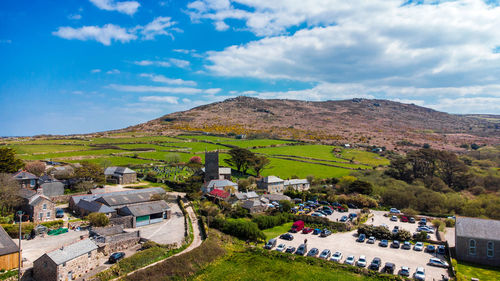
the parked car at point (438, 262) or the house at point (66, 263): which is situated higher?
the house at point (66, 263)

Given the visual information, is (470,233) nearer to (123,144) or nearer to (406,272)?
(406,272)

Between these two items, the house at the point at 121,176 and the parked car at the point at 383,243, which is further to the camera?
the house at the point at 121,176

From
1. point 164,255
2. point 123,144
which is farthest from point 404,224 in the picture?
point 123,144

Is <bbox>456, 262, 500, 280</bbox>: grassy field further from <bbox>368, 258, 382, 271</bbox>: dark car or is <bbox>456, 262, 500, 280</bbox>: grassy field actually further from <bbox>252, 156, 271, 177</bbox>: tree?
A: <bbox>252, 156, 271, 177</bbox>: tree

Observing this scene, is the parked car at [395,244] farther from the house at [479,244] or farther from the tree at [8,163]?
the tree at [8,163]

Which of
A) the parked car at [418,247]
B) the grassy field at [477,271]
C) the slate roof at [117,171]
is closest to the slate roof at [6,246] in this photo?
the parked car at [418,247]

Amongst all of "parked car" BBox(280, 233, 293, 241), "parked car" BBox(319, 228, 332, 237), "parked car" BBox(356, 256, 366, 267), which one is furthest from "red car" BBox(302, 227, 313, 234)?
"parked car" BBox(356, 256, 366, 267)

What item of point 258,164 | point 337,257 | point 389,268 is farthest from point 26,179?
point 389,268
